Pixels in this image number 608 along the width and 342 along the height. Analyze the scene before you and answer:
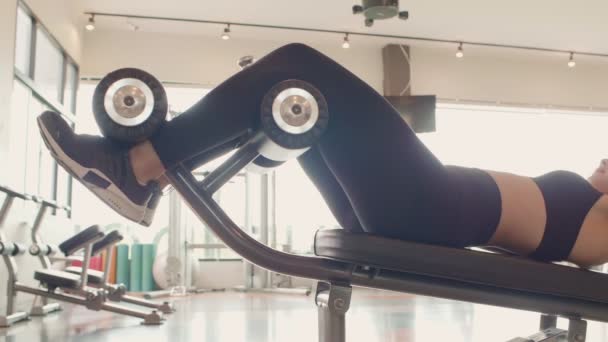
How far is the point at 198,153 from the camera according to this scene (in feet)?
3.13

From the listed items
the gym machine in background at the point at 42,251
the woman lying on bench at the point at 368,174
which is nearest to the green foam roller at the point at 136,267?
the gym machine in background at the point at 42,251

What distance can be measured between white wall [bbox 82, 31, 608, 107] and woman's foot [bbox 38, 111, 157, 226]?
4.66 meters

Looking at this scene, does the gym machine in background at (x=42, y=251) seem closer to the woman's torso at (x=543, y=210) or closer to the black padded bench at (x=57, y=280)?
the black padded bench at (x=57, y=280)

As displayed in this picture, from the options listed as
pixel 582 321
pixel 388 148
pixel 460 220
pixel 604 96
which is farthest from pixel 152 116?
pixel 604 96

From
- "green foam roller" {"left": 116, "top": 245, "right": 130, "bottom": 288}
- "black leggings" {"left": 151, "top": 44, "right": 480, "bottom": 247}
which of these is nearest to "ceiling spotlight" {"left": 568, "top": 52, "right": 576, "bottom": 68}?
"green foam roller" {"left": 116, "top": 245, "right": 130, "bottom": 288}

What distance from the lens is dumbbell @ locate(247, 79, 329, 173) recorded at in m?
0.93

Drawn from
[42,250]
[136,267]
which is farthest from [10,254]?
[136,267]

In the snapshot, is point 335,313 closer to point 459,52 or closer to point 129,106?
point 129,106

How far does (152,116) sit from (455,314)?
8.15ft

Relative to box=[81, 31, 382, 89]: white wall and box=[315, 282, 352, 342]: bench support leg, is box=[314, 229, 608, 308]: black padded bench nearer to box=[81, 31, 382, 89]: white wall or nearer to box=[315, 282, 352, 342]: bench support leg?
box=[315, 282, 352, 342]: bench support leg

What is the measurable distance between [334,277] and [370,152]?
0.69 ft

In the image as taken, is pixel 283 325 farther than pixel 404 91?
No

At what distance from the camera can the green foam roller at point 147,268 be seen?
5094 millimetres

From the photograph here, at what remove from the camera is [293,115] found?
0.92 metres
